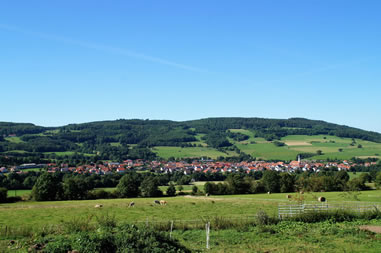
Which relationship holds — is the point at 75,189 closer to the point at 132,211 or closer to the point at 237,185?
the point at 132,211

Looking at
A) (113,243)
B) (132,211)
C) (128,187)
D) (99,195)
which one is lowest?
(99,195)

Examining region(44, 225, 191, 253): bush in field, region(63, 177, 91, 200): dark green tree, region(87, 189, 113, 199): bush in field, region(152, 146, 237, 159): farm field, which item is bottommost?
region(87, 189, 113, 199): bush in field

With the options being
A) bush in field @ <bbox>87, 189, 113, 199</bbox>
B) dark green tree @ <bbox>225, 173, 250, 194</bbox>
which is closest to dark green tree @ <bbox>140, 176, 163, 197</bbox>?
bush in field @ <bbox>87, 189, 113, 199</bbox>

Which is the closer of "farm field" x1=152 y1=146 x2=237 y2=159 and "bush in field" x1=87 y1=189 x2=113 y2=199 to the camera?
"bush in field" x1=87 y1=189 x2=113 y2=199

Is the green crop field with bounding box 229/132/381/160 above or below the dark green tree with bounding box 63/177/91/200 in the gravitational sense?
above

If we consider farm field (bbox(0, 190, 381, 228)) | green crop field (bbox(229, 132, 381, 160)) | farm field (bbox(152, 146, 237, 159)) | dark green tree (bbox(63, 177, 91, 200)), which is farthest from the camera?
farm field (bbox(152, 146, 237, 159))

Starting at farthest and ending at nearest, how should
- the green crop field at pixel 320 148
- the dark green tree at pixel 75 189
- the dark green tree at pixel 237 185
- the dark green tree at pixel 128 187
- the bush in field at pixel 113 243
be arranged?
the green crop field at pixel 320 148, the dark green tree at pixel 237 185, the dark green tree at pixel 128 187, the dark green tree at pixel 75 189, the bush in field at pixel 113 243

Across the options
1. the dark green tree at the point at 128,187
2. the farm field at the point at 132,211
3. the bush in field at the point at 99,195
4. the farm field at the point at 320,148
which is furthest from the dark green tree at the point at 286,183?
the farm field at the point at 320,148

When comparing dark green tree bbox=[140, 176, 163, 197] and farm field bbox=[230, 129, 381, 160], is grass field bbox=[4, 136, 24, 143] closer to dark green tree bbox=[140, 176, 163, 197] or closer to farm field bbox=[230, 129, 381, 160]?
farm field bbox=[230, 129, 381, 160]

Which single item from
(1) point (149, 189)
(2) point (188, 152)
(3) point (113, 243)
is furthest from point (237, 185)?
(2) point (188, 152)

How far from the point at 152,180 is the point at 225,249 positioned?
2060 inches

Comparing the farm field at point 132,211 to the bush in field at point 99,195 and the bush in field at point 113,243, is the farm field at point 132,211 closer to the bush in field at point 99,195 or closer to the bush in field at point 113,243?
the bush in field at point 113,243

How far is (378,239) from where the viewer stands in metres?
19.7

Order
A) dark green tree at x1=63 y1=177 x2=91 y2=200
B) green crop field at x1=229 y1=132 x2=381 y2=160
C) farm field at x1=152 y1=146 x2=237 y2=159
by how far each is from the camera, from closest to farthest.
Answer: dark green tree at x1=63 y1=177 x2=91 y2=200 < green crop field at x1=229 y1=132 x2=381 y2=160 < farm field at x1=152 y1=146 x2=237 y2=159
